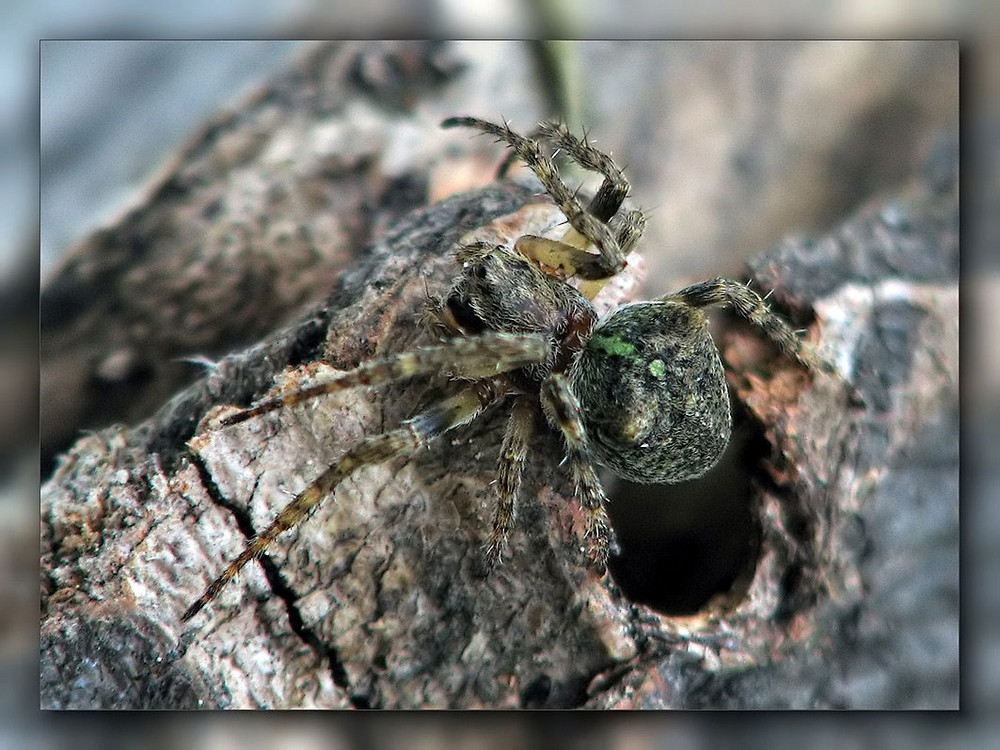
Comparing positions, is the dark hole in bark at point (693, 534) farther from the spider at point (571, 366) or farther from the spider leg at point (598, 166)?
the spider leg at point (598, 166)

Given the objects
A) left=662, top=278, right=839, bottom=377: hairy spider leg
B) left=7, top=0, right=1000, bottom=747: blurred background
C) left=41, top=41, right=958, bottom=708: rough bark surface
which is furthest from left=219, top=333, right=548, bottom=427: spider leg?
left=7, top=0, right=1000, bottom=747: blurred background

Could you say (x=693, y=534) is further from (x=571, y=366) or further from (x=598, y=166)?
(x=598, y=166)

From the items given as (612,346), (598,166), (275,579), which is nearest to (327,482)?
(275,579)
